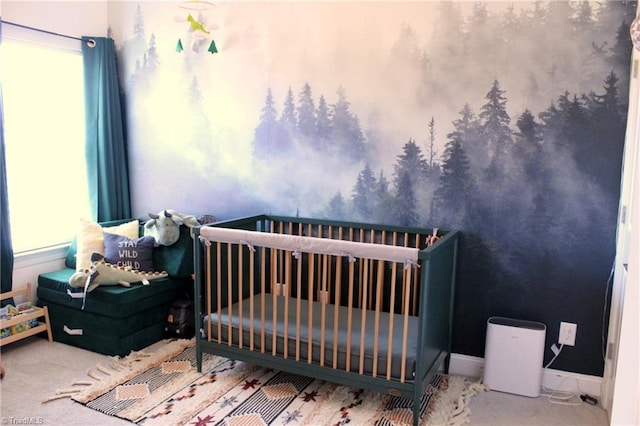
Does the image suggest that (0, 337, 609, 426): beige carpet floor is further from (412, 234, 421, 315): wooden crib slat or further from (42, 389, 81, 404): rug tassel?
(412, 234, 421, 315): wooden crib slat

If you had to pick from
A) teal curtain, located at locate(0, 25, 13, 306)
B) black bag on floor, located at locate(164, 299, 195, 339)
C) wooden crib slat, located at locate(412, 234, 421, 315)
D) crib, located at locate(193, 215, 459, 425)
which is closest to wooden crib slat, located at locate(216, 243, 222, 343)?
crib, located at locate(193, 215, 459, 425)

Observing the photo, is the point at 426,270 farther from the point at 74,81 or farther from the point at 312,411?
the point at 74,81

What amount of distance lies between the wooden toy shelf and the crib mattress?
1.12 m

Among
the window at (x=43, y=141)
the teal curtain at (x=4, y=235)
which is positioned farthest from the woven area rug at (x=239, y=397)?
the window at (x=43, y=141)

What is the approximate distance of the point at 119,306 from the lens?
2.95 meters

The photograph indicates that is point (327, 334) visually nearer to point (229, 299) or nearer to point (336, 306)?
point (336, 306)

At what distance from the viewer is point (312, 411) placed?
2.47 metres

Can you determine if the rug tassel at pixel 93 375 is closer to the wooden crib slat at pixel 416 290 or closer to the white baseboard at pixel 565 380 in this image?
the wooden crib slat at pixel 416 290

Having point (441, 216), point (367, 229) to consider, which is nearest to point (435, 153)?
point (441, 216)

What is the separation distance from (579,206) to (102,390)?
8.53ft

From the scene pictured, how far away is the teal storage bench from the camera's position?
2988mm

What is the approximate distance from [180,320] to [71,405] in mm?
876

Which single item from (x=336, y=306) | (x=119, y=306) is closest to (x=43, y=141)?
(x=119, y=306)

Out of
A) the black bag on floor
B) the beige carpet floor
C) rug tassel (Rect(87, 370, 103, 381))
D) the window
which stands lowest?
the beige carpet floor
